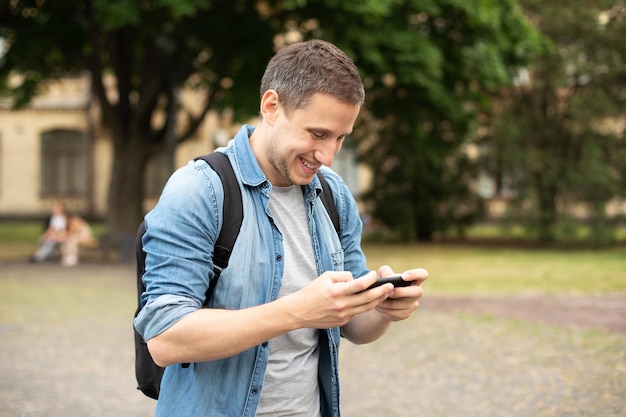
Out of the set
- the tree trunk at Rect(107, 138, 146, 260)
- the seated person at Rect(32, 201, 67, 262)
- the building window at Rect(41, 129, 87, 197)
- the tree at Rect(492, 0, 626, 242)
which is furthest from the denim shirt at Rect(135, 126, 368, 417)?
the building window at Rect(41, 129, 87, 197)

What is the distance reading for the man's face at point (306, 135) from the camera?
238 centimetres

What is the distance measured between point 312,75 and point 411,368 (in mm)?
6439

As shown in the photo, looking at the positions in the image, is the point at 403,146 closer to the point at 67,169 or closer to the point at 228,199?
the point at 67,169

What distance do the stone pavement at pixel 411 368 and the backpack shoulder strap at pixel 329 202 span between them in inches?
165

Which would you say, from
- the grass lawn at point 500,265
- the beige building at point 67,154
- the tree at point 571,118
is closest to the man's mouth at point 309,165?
the grass lawn at point 500,265

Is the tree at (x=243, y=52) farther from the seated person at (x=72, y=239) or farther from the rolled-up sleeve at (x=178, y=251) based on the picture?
the rolled-up sleeve at (x=178, y=251)

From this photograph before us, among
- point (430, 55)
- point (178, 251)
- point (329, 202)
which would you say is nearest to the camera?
point (178, 251)

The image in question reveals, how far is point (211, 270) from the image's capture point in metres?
2.34

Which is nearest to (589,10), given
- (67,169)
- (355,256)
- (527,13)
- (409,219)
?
(527,13)

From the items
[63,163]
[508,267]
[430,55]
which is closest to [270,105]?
[430,55]

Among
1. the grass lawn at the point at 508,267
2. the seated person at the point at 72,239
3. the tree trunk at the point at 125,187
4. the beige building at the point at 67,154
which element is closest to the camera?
the grass lawn at the point at 508,267

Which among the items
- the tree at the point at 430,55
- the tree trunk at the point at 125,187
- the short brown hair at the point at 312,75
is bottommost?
the tree trunk at the point at 125,187

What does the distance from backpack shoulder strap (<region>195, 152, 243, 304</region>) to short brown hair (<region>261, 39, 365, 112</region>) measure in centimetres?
26

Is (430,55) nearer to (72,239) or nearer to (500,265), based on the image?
(500,265)
